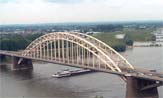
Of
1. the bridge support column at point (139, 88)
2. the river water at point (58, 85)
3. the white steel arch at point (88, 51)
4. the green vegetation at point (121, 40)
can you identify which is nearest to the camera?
the bridge support column at point (139, 88)

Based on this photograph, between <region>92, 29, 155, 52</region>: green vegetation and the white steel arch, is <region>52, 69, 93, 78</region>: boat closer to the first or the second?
the white steel arch

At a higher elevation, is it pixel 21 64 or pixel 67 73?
pixel 67 73

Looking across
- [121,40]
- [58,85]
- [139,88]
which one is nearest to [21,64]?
[58,85]

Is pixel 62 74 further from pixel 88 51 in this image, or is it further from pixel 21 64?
pixel 21 64

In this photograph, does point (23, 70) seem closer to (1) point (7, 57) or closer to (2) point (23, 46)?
(1) point (7, 57)

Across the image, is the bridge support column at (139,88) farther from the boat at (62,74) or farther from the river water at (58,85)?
the boat at (62,74)

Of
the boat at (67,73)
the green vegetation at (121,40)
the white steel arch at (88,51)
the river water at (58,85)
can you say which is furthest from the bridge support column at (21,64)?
the green vegetation at (121,40)

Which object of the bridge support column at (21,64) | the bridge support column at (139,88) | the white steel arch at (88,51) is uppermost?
the white steel arch at (88,51)
